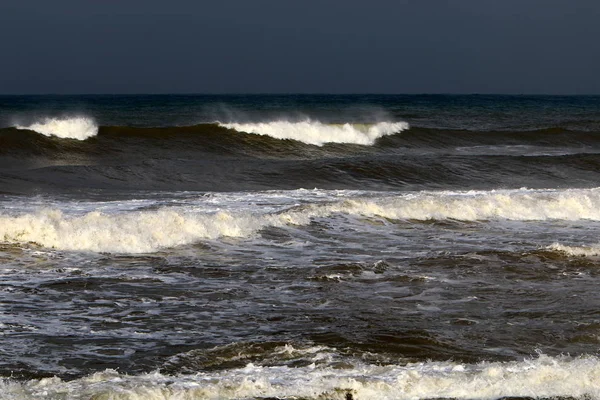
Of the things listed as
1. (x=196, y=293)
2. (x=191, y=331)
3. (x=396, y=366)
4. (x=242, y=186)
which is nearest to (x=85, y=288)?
(x=196, y=293)

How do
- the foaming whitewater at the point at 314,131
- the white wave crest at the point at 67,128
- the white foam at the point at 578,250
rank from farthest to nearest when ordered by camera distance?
the foaming whitewater at the point at 314,131
the white wave crest at the point at 67,128
the white foam at the point at 578,250

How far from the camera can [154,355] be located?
7.20m

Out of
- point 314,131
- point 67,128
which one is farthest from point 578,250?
point 314,131

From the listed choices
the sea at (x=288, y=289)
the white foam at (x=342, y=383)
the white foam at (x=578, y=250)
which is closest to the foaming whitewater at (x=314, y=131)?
the sea at (x=288, y=289)

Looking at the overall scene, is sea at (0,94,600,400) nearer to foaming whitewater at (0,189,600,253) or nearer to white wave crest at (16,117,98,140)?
foaming whitewater at (0,189,600,253)

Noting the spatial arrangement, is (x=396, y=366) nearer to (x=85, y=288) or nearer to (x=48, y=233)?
(x=85, y=288)

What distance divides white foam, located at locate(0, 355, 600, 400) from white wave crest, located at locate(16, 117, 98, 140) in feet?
77.0

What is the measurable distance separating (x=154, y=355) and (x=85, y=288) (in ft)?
8.24

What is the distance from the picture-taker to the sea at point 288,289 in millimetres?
6684

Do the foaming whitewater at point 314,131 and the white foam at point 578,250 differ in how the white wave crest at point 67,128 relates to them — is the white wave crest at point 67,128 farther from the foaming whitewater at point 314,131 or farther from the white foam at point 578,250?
the white foam at point 578,250

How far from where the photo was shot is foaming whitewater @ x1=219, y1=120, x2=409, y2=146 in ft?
108

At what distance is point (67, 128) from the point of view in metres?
29.5

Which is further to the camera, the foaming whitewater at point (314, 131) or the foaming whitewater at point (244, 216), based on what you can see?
the foaming whitewater at point (314, 131)

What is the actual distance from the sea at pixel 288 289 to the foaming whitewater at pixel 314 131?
1117 cm
